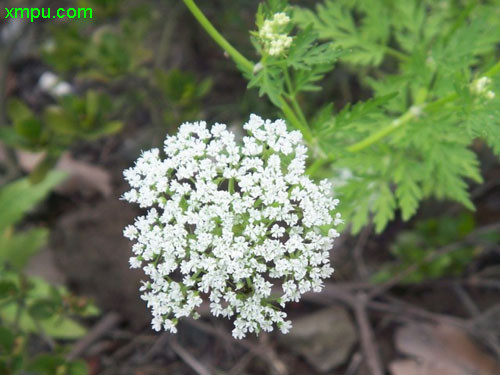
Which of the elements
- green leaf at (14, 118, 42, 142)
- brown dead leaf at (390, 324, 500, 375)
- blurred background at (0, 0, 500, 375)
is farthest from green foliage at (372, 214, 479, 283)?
green leaf at (14, 118, 42, 142)

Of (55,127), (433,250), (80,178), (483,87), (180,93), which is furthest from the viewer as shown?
(80,178)

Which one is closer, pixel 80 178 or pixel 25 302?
pixel 25 302

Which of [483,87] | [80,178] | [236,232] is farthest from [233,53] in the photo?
[80,178]

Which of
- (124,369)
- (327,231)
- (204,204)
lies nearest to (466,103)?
(327,231)

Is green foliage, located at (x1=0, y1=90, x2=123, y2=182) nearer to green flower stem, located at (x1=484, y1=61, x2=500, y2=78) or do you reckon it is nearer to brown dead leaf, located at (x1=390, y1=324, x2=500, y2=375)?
green flower stem, located at (x1=484, y1=61, x2=500, y2=78)

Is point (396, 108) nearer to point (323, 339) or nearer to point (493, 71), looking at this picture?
point (493, 71)

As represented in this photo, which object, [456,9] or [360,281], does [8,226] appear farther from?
[456,9]

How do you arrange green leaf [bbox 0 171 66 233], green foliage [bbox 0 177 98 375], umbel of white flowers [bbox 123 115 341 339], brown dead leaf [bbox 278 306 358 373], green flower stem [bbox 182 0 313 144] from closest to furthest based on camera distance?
umbel of white flowers [bbox 123 115 341 339]
green flower stem [bbox 182 0 313 144]
green foliage [bbox 0 177 98 375]
green leaf [bbox 0 171 66 233]
brown dead leaf [bbox 278 306 358 373]
